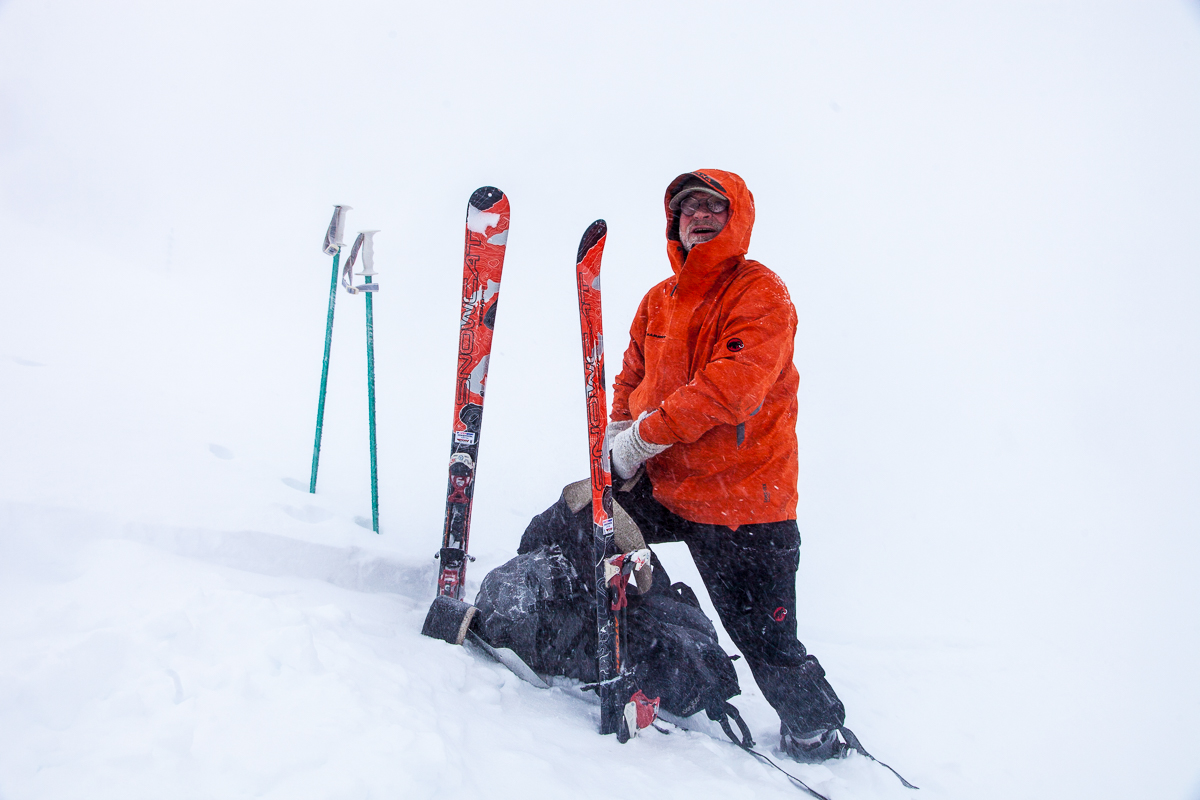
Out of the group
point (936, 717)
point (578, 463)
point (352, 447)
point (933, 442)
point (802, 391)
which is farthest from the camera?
point (802, 391)

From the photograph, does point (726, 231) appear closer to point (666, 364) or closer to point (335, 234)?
point (666, 364)

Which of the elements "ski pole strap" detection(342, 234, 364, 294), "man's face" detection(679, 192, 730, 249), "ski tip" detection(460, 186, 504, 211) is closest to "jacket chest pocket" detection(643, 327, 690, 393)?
"man's face" detection(679, 192, 730, 249)

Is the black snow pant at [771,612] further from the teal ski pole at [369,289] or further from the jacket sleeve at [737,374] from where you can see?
the teal ski pole at [369,289]

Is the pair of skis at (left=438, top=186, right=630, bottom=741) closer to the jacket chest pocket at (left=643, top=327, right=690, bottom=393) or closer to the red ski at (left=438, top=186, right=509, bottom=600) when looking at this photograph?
the red ski at (left=438, top=186, right=509, bottom=600)

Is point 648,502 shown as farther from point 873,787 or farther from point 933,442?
point 933,442

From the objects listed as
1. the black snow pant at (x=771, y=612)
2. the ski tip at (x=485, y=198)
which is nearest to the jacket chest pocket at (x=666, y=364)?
the black snow pant at (x=771, y=612)

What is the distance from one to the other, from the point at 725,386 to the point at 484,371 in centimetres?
97

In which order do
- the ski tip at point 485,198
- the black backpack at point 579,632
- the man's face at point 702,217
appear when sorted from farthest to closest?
the ski tip at point 485,198, the man's face at point 702,217, the black backpack at point 579,632

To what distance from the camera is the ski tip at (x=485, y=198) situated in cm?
228

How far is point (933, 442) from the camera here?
23.3 feet

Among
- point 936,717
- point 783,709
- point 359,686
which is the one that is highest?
point 359,686

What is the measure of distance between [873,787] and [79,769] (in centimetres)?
219

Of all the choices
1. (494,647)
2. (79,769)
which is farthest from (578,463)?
(79,769)

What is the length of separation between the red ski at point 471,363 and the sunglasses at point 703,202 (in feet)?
2.27
